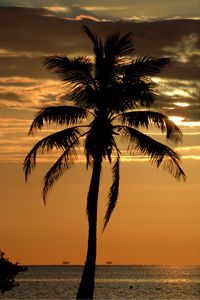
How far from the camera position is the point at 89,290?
3916 centimetres

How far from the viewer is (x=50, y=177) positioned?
133ft

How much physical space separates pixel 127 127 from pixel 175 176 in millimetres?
3050

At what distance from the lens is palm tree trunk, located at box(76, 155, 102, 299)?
129 ft

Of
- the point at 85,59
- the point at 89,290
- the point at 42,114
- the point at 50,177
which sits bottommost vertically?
the point at 89,290

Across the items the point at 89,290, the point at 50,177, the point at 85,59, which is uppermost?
the point at 85,59

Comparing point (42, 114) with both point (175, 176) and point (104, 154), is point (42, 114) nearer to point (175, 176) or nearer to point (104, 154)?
point (104, 154)

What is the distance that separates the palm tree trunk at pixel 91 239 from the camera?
1543 inches

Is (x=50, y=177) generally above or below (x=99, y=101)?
below

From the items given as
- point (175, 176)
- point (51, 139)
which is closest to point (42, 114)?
point (51, 139)

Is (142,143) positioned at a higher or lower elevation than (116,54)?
lower

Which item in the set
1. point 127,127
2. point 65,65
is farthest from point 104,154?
point 65,65

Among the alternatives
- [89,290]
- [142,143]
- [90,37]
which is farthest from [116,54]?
[89,290]

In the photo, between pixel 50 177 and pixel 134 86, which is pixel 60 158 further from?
pixel 134 86

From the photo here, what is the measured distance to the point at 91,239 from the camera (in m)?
39.9
